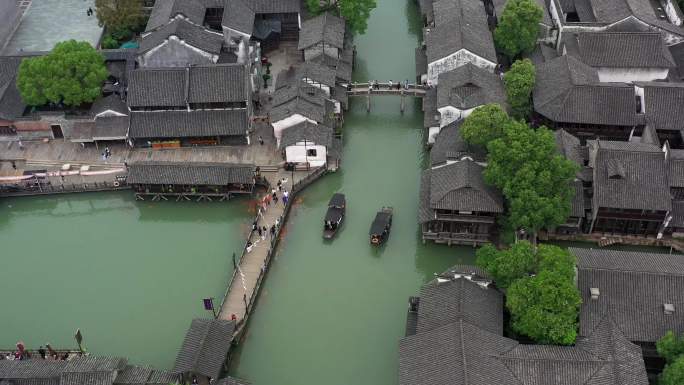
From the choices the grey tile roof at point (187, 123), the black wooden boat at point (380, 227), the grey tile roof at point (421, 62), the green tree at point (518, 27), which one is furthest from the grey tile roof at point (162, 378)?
the green tree at point (518, 27)

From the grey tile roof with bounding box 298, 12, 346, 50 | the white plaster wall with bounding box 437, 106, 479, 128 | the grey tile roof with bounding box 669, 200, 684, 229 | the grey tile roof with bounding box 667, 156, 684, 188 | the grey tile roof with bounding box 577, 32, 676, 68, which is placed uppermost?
the grey tile roof with bounding box 298, 12, 346, 50

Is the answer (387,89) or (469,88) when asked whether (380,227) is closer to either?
(469,88)

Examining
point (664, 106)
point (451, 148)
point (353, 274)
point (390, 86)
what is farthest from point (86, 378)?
point (664, 106)

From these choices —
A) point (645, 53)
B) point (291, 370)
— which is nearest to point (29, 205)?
point (291, 370)

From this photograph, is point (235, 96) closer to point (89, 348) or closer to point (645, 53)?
point (89, 348)

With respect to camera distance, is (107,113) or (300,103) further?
(107,113)

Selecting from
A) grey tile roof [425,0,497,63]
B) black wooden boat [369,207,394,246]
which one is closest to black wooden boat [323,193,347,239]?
black wooden boat [369,207,394,246]

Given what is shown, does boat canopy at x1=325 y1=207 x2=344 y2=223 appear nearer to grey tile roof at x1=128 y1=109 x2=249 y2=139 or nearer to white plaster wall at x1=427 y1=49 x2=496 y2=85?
grey tile roof at x1=128 y1=109 x2=249 y2=139
